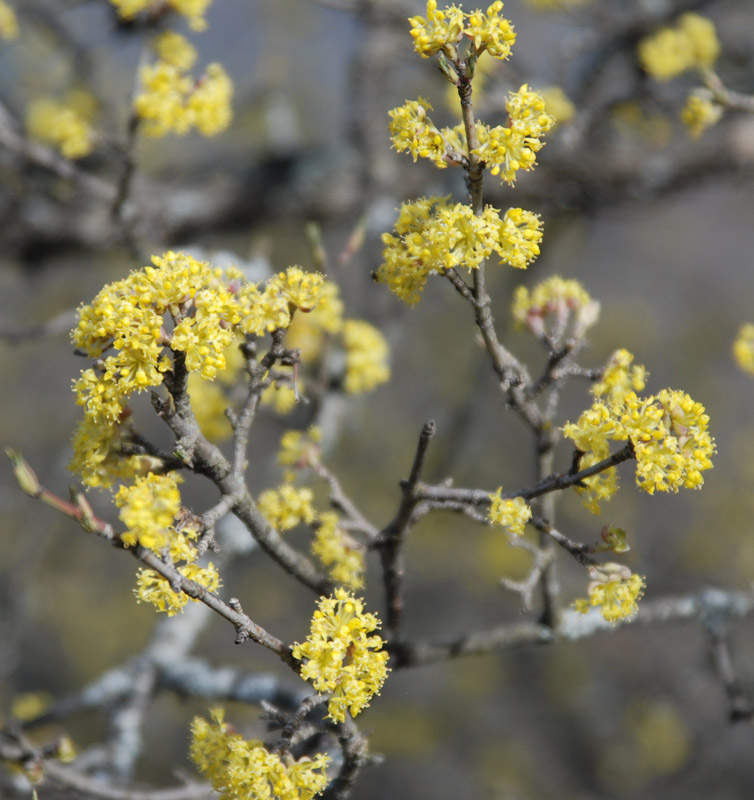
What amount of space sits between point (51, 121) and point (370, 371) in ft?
6.25

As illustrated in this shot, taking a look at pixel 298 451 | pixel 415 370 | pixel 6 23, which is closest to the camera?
pixel 298 451

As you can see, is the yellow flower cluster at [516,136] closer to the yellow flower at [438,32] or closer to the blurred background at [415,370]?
the yellow flower at [438,32]

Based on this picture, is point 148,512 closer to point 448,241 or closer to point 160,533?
point 160,533

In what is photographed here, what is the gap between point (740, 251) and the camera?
14383 mm

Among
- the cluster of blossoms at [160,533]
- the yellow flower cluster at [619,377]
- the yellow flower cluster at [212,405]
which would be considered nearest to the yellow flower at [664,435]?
the yellow flower cluster at [619,377]

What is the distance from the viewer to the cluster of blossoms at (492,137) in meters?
1.21

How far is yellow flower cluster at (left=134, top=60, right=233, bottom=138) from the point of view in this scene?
2.57 m

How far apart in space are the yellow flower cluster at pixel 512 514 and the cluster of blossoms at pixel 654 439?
0.13m

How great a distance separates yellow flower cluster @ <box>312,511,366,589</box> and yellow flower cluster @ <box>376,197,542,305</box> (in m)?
0.65

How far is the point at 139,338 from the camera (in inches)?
48.0

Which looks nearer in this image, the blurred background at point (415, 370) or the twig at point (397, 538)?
the twig at point (397, 538)

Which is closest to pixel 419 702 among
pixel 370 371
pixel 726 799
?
pixel 726 799

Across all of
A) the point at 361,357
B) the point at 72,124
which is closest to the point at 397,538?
the point at 361,357

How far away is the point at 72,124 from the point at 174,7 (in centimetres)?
64
